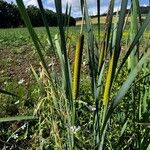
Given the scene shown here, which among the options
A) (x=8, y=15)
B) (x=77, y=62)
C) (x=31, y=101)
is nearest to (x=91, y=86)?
(x=77, y=62)

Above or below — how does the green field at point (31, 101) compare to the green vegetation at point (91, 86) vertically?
below

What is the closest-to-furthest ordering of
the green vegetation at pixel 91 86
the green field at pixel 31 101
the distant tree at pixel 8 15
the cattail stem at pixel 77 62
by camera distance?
the green vegetation at pixel 91 86
the cattail stem at pixel 77 62
the green field at pixel 31 101
the distant tree at pixel 8 15

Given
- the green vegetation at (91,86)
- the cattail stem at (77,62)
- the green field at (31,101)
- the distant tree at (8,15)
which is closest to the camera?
the green vegetation at (91,86)

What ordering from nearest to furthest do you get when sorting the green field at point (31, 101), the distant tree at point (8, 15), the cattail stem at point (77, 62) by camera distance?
the cattail stem at point (77, 62) → the green field at point (31, 101) → the distant tree at point (8, 15)

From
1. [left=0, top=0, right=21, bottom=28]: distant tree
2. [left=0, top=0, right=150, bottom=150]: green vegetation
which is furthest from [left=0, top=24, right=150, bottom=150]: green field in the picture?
[left=0, top=0, right=21, bottom=28]: distant tree

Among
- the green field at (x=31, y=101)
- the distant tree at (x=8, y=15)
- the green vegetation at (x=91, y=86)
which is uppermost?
the green vegetation at (x=91, y=86)

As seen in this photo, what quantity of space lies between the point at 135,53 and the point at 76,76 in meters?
0.60

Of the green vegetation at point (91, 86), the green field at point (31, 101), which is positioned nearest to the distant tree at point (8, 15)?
the green field at point (31, 101)

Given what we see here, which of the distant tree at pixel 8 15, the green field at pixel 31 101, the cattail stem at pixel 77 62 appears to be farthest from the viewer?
the distant tree at pixel 8 15

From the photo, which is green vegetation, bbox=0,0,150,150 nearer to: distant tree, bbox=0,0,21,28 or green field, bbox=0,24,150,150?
green field, bbox=0,24,150,150

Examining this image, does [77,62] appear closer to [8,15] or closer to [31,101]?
[31,101]

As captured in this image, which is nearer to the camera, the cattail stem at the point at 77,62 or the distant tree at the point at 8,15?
the cattail stem at the point at 77,62

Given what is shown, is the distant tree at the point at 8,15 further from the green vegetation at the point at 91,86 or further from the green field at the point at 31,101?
the green vegetation at the point at 91,86

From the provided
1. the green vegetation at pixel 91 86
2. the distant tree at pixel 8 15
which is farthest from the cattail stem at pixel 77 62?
the distant tree at pixel 8 15
